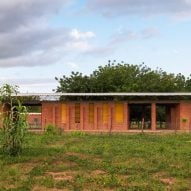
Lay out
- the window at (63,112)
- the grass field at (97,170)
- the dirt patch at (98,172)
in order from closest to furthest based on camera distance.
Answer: the grass field at (97,170) → the dirt patch at (98,172) → the window at (63,112)

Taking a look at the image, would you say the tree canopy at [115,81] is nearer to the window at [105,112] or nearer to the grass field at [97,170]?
the window at [105,112]

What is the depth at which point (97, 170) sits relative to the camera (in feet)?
47.1

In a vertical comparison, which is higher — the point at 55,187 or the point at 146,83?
the point at 146,83

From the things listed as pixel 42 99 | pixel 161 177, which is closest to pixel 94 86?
pixel 42 99

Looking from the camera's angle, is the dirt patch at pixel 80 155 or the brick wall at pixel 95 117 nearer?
the dirt patch at pixel 80 155

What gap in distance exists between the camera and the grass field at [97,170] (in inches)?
474

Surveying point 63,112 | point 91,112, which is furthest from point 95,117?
point 63,112

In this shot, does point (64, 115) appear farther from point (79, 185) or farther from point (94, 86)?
point (79, 185)

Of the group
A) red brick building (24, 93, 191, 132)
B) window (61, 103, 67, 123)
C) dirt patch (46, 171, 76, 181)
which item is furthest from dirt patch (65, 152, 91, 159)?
window (61, 103, 67, 123)

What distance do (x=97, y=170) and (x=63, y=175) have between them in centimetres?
125

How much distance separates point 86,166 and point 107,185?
128 inches

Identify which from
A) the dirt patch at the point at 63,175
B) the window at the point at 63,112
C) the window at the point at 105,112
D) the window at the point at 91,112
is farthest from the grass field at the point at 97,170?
the window at the point at 63,112

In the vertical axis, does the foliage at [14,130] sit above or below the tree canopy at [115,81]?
below

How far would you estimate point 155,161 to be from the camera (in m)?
16.3
